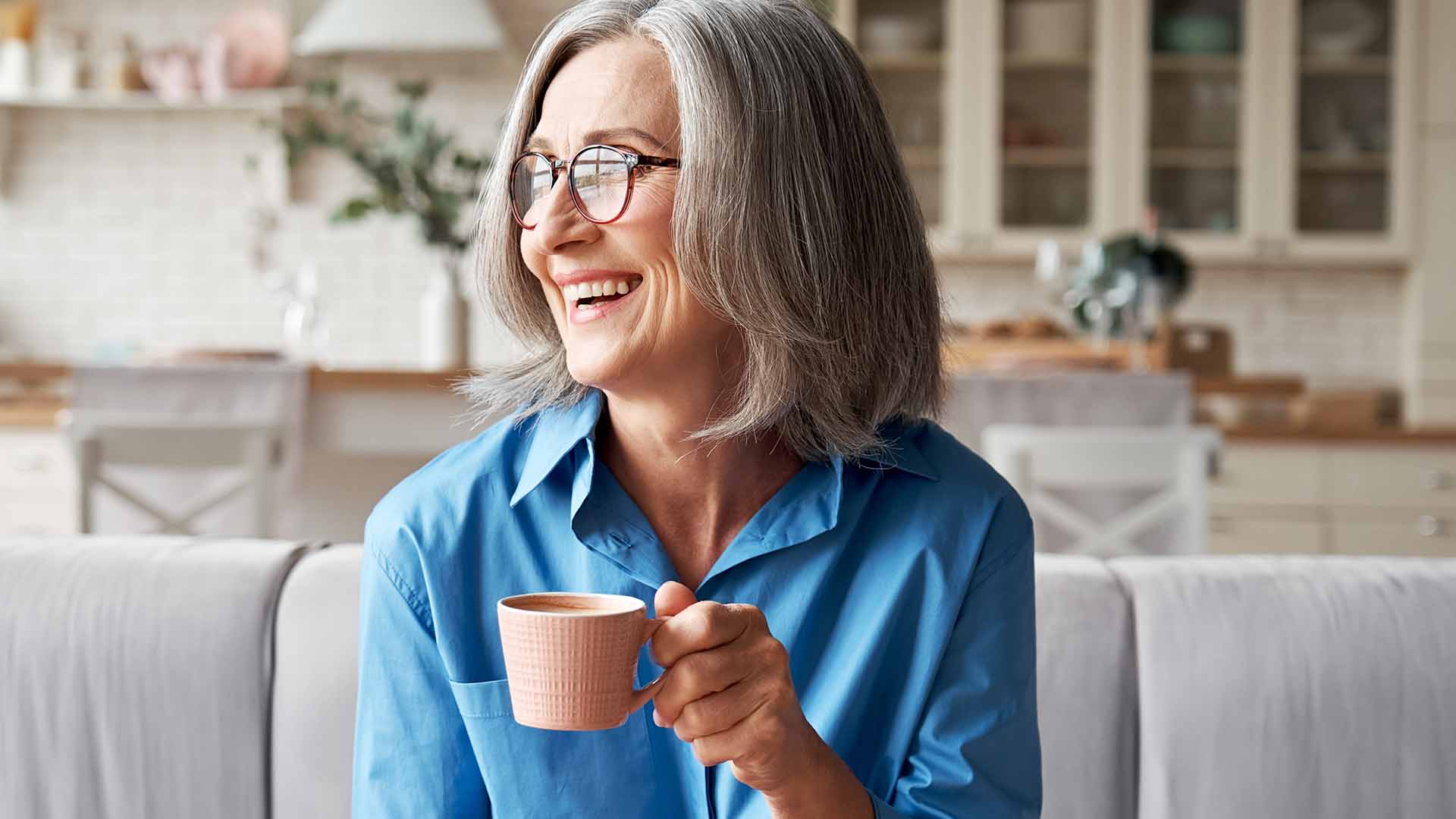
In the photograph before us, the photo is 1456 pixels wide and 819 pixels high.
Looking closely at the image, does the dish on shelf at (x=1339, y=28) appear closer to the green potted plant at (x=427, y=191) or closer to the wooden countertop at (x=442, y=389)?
the wooden countertop at (x=442, y=389)

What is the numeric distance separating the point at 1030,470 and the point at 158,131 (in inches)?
156

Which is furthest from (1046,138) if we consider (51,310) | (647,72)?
(647,72)

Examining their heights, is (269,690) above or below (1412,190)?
below

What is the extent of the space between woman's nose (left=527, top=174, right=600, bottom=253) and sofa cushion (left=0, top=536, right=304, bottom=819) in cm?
52

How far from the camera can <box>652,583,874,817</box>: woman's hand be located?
711mm

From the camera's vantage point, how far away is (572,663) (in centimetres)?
68

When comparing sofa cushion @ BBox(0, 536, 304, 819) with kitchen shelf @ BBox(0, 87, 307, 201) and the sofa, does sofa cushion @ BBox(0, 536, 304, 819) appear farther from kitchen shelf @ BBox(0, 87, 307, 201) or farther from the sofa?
kitchen shelf @ BBox(0, 87, 307, 201)

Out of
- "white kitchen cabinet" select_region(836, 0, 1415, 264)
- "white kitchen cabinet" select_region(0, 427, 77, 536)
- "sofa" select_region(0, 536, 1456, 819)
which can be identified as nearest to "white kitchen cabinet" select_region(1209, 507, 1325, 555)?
"white kitchen cabinet" select_region(836, 0, 1415, 264)

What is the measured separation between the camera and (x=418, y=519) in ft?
3.02

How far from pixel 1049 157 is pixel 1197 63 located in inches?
23.2

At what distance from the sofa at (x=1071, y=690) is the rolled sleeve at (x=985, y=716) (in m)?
0.26

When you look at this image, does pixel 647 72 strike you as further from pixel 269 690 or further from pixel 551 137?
pixel 269 690

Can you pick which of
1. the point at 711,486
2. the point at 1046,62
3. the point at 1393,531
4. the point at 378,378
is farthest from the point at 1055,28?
the point at 711,486

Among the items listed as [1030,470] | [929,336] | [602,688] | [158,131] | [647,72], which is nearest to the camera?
[602,688]
